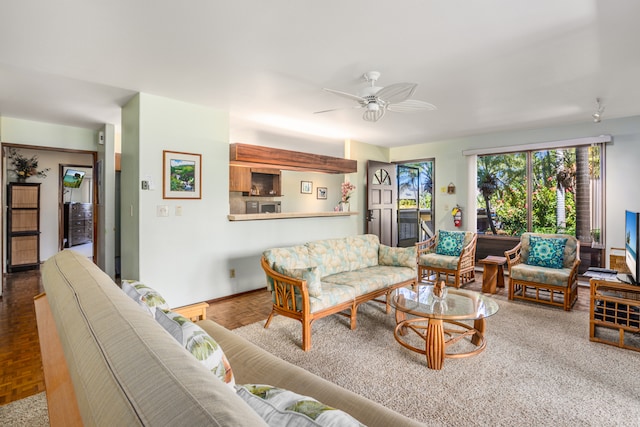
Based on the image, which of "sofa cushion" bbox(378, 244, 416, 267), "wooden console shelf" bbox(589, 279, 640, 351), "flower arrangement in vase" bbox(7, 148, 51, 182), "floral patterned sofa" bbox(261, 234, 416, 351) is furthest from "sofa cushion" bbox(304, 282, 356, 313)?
"flower arrangement in vase" bbox(7, 148, 51, 182)

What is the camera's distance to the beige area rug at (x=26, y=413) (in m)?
1.82

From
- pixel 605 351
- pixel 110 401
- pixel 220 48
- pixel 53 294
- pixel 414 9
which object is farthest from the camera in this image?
pixel 605 351

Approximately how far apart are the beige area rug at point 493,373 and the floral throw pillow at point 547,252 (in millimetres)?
923

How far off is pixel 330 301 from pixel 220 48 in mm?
2245

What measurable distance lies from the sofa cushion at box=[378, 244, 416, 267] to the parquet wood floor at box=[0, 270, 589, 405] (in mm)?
1456

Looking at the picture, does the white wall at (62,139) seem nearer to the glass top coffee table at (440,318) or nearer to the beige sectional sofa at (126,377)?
the beige sectional sofa at (126,377)

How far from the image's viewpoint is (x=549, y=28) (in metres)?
2.19

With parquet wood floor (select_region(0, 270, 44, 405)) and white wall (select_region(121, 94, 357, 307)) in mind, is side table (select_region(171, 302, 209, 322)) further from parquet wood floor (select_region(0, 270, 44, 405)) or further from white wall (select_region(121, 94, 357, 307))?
white wall (select_region(121, 94, 357, 307))

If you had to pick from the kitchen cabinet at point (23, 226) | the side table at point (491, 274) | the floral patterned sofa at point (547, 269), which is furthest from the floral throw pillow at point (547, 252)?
the kitchen cabinet at point (23, 226)

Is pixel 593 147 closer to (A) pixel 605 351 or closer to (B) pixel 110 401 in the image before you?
(A) pixel 605 351

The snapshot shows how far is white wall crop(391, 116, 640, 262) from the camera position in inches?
176

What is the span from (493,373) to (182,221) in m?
3.36

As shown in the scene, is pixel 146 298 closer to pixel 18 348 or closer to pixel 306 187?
pixel 18 348

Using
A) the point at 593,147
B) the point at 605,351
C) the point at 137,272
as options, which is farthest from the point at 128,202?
the point at 593,147
